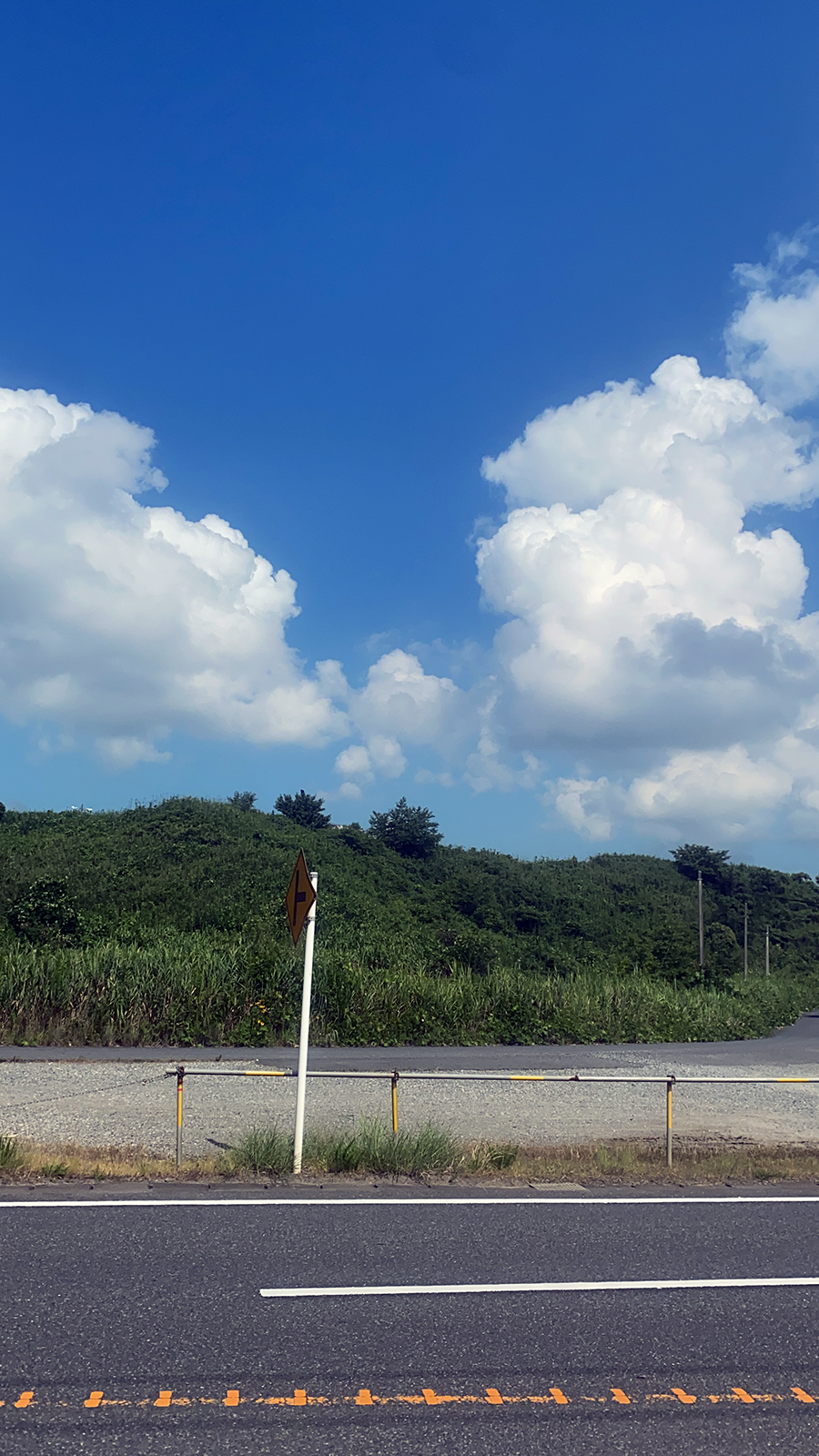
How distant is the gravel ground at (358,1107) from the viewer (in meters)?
12.9

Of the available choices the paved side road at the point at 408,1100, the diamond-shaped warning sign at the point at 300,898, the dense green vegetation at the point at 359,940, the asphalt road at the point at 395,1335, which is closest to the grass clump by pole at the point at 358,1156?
the paved side road at the point at 408,1100

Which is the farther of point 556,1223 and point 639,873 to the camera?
point 639,873

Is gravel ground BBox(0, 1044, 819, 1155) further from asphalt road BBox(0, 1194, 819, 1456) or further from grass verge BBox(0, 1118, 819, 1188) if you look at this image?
asphalt road BBox(0, 1194, 819, 1456)

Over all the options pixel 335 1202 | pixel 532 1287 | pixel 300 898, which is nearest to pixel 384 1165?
pixel 335 1202

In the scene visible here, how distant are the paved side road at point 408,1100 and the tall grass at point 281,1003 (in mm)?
1627

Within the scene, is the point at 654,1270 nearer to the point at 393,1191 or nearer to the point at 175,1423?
the point at 393,1191

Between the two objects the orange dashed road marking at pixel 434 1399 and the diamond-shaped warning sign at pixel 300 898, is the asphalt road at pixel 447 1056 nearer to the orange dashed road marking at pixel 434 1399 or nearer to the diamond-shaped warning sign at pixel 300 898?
the diamond-shaped warning sign at pixel 300 898

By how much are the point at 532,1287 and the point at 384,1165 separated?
3470 mm

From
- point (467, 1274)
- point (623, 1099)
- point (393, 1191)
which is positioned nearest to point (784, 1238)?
point (467, 1274)

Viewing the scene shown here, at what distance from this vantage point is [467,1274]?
6453 mm

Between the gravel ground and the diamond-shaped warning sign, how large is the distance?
3.30 meters

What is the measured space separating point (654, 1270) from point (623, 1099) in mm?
10660

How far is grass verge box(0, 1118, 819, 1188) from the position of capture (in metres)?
9.12

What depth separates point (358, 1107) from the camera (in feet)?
49.0
